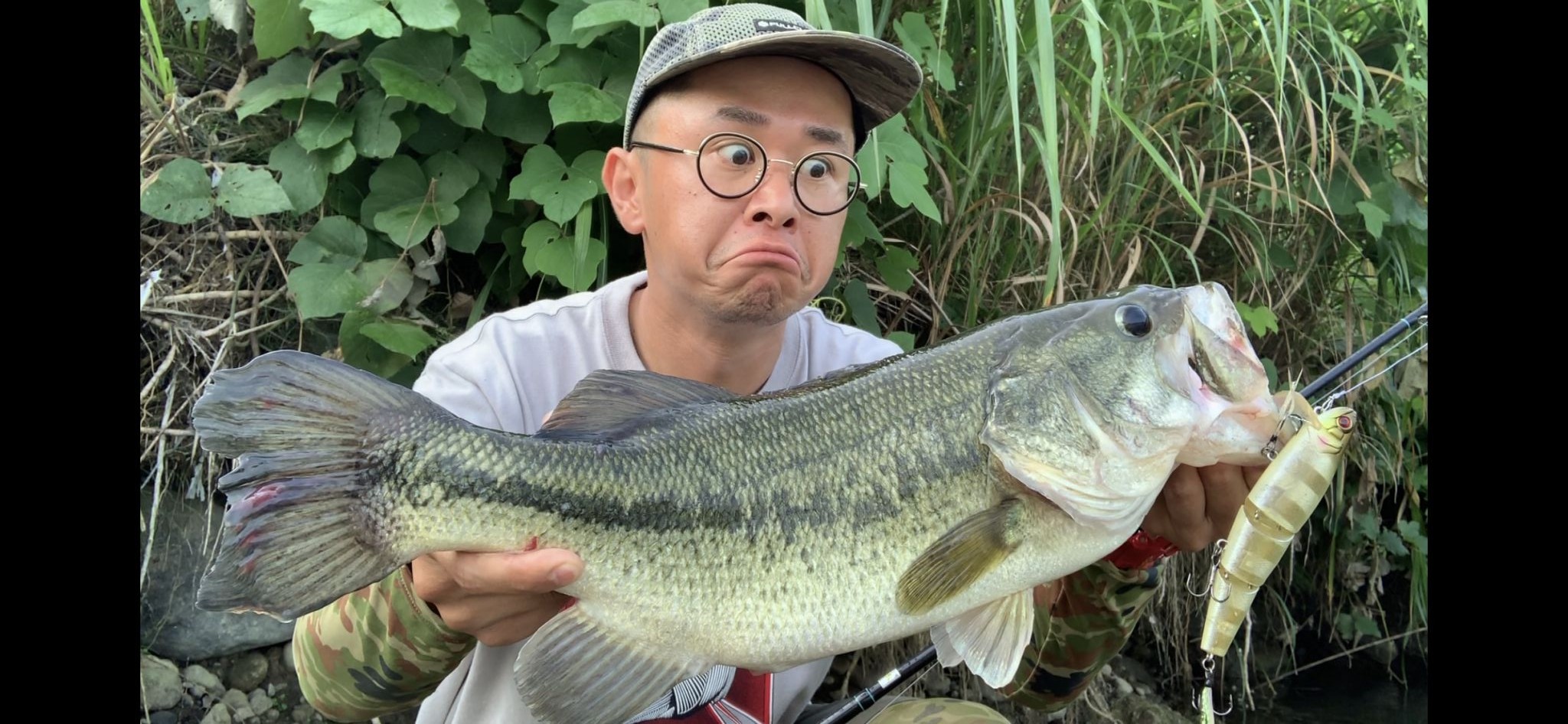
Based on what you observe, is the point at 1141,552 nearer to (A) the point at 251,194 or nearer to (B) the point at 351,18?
(B) the point at 351,18

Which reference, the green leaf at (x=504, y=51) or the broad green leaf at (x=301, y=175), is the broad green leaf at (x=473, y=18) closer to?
the green leaf at (x=504, y=51)

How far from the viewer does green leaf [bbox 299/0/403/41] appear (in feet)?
8.15

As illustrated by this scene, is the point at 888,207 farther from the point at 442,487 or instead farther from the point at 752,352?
the point at 442,487

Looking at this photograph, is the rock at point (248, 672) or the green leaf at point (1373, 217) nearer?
the rock at point (248, 672)

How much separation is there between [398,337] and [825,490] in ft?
5.39

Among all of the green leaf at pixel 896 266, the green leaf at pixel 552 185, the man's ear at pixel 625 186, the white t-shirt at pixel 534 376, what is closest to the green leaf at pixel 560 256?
the green leaf at pixel 552 185

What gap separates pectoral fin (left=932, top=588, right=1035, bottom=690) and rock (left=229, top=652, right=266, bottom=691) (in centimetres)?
233

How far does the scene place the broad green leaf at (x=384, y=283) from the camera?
2.80 metres

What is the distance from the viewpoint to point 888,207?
325 centimetres

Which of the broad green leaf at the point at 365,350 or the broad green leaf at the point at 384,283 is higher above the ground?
the broad green leaf at the point at 384,283

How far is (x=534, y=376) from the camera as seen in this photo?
2.15m

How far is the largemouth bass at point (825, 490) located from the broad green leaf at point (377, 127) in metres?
1.50

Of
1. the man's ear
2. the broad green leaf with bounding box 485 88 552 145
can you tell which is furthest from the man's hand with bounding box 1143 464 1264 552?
the broad green leaf with bounding box 485 88 552 145

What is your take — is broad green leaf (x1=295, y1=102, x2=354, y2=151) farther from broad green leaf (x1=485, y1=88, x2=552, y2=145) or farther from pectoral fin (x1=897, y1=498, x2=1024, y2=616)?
pectoral fin (x1=897, y1=498, x2=1024, y2=616)
